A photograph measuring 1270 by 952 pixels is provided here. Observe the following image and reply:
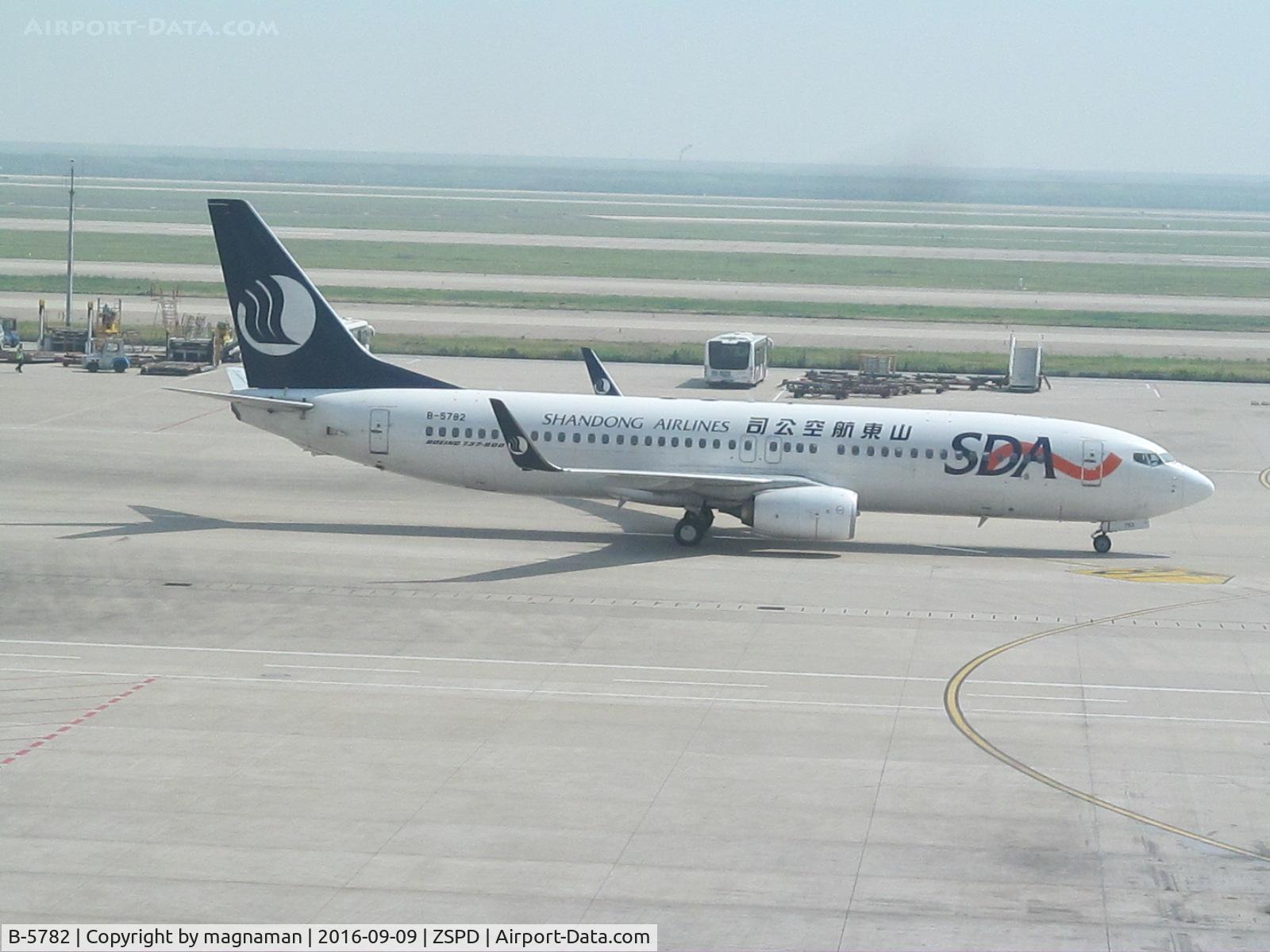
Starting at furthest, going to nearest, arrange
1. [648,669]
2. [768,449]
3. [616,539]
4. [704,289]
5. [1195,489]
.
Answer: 1. [704,289]
2. [616,539]
3. [768,449]
4. [1195,489]
5. [648,669]

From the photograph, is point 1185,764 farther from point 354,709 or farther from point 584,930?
point 354,709

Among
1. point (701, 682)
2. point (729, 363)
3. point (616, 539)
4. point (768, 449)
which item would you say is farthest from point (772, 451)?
point (729, 363)

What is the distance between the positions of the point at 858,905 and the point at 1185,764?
910cm

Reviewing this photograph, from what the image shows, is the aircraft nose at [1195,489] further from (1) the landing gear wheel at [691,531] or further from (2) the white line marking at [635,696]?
(2) the white line marking at [635,696]

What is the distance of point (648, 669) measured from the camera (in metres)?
32.4

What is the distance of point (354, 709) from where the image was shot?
29.1 metres

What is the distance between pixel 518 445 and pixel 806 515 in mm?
8368

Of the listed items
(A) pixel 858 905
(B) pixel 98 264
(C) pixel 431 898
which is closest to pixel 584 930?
(C) pixel 431 898

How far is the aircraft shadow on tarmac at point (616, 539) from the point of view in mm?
43594

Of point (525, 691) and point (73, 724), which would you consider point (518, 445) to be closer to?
point (525, 691)

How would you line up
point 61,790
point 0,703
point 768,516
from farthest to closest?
1. point 768,516
2. point 0,703
3. point 61,790

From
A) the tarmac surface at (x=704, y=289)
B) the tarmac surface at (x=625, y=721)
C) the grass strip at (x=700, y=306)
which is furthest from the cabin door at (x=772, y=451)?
the tarmac surface at (x=704, y=289)

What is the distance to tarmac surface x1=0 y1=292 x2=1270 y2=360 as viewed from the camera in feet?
314

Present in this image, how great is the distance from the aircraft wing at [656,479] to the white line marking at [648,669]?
11.1 meters
